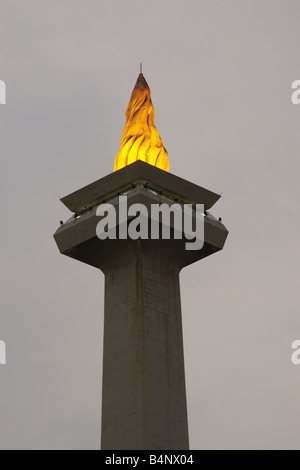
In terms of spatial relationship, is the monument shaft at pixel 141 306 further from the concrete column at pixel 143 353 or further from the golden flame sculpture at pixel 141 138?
the golden flame sculpture at pixel 141 138

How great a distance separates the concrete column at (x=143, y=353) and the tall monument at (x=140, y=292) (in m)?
0.05

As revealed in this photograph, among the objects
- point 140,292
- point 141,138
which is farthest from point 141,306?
point 141,138

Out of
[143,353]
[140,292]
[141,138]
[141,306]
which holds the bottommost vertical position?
[143,353]

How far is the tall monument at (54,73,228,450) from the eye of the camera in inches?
1930

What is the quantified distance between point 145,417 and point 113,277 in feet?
27.0

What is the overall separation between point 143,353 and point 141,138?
1262 cm

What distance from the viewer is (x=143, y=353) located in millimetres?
49750

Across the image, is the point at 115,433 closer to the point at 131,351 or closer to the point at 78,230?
the point at 131,351

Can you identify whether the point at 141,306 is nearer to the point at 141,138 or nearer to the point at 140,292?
the point at 140,292

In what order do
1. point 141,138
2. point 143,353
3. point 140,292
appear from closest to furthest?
point 143,353 → point 140,292 → point 141,138

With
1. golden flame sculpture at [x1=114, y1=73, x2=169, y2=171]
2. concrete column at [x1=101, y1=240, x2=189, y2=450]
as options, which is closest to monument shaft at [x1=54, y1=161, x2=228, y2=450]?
concrete column at [x1=101, y1=240, x2=189, y2=450]

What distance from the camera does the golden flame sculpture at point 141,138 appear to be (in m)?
55.8

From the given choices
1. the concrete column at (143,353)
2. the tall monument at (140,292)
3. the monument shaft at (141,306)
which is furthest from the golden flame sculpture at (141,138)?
the concrete column at (143,353)

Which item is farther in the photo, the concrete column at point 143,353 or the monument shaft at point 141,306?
the monument shaft at point 141,306
